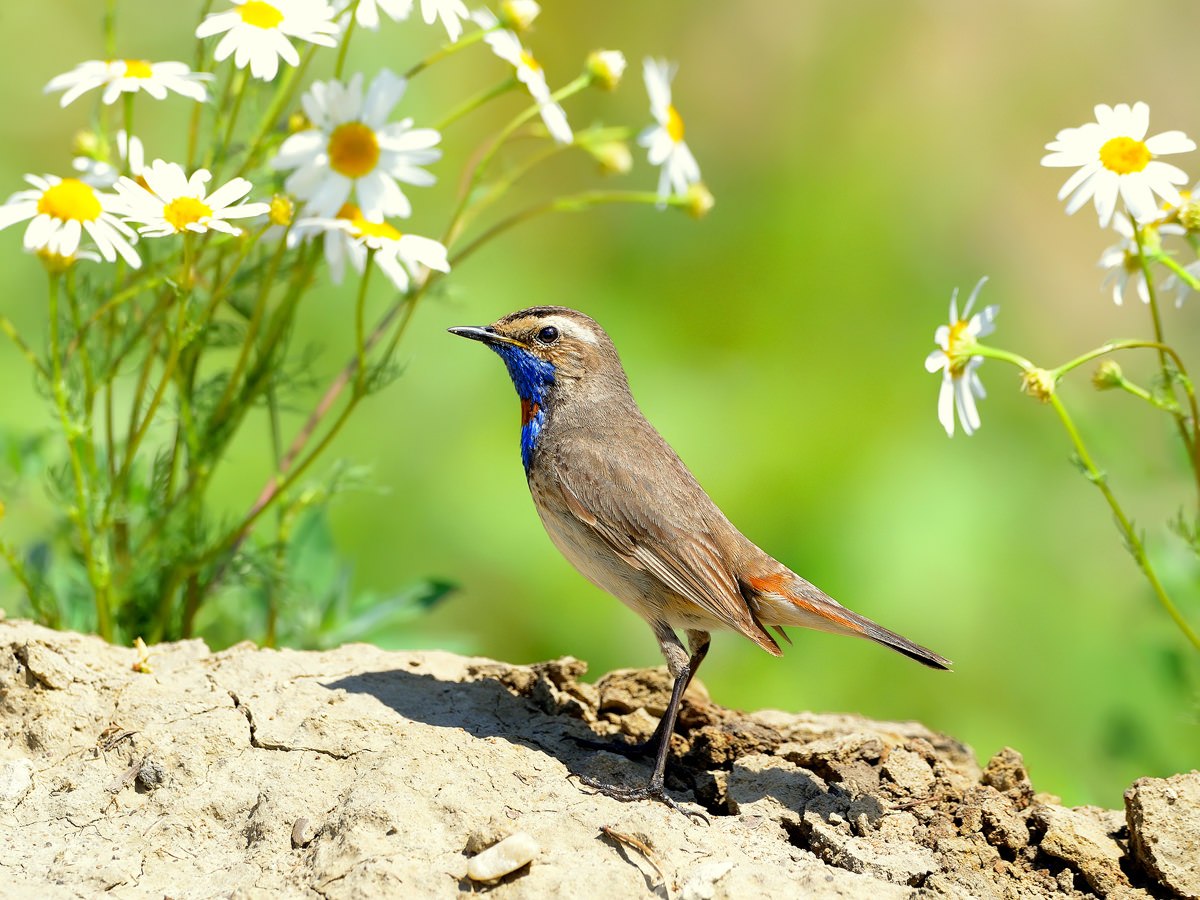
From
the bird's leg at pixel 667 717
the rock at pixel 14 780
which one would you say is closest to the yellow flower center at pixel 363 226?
the bird's leg at pixel 667 717

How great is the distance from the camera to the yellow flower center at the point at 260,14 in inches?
167

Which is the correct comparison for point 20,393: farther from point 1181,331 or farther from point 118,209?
point 1181,331

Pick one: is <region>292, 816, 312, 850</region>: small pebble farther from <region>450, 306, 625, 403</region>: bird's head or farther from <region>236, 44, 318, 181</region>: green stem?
<region>236, 44, 318, 181</region>: green stem

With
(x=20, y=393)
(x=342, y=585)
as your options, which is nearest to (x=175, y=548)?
(x=342, y=585)

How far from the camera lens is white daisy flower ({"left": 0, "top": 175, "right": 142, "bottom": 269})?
13.5ft

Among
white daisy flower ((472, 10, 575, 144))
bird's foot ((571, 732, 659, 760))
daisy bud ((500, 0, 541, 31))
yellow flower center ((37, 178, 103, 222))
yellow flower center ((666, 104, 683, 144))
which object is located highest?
yellow flower center ((666, 104, 683, 144))

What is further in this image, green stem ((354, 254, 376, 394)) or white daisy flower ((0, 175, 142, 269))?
green stem ((354, 254, 376, 394))

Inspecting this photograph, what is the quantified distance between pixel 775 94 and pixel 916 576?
12.2 feet

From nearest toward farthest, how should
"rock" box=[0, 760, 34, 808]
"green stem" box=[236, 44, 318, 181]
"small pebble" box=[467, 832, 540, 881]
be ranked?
"small pebble" box=[467, 832, 540, 881] → "rock" box=[0, 760, 34, 808] → "green stem" box=[236, 44, 318, 181]

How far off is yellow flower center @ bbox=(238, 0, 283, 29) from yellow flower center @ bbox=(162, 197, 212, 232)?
587 mm

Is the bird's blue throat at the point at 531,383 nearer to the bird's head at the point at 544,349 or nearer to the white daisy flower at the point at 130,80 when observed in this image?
the bird's head at the point at 544,349

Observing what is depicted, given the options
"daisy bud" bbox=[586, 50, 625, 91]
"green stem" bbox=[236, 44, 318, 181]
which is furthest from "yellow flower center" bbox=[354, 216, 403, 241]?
"daisy bud" bbox=[586, 50, 625, 91]

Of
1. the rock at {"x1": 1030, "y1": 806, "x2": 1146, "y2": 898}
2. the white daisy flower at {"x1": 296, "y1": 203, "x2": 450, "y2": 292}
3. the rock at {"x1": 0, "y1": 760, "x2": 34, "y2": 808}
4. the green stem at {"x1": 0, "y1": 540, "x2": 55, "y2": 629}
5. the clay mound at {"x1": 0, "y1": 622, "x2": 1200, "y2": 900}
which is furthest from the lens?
the green stem at {"x1": 0, "y1": 540, "x2": 55, "y2": 629}

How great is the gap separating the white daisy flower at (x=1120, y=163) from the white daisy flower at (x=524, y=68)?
153 cm
